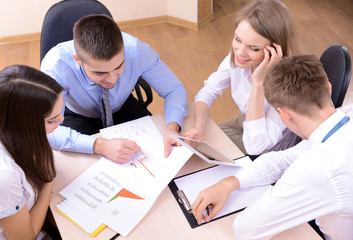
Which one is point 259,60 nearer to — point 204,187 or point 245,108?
point 245,108

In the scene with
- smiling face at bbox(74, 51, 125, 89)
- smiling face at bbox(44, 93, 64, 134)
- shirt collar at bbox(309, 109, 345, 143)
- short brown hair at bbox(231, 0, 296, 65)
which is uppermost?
short brown hair at bbox(231, 0, 296, 65)

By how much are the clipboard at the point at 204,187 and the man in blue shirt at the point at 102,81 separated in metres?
0.15

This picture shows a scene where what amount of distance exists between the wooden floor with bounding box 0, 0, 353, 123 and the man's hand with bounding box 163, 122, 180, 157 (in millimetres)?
1312

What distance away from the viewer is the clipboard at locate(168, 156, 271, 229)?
114 cm

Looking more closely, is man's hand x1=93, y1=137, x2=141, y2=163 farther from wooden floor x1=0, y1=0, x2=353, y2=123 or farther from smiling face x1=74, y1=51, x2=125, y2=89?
wooden floor x1=0, y1=0, x2=353, y2=123

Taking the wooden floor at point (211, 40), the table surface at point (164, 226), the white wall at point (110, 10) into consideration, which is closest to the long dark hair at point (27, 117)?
the table surface at point (164, 226)

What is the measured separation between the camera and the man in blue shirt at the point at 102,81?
1.34 metres

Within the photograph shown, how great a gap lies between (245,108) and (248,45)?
35 cm

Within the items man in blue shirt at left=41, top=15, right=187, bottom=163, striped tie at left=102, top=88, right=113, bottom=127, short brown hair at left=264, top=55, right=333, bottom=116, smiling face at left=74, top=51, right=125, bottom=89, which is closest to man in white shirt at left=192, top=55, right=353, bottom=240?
short brown hair at left=264, top=55, right=333, bottom=116

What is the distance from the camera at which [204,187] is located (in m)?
1.21

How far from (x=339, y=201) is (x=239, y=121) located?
0.91 m

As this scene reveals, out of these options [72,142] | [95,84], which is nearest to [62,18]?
[95,84]

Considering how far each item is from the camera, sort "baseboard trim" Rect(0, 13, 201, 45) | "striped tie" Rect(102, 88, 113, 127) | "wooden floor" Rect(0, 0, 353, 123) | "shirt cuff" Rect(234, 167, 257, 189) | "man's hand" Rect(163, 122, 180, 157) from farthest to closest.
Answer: "baseboard trim" Rect(0, 13, 201, 45), "wooden floor" Rect(0, 0, 353, 123), "striped tie" Rect(102, 88, 113, 127), "man's hand" Rect(163, 122, 180, 157), "shirt cuff" Rect(234, 167, 257, 189)

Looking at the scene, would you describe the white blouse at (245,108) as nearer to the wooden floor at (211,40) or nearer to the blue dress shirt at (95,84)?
the blue dress shirt at (95,84)
